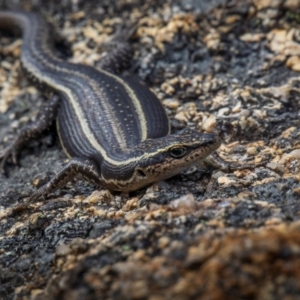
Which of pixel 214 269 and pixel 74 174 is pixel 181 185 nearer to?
pixel 74 174

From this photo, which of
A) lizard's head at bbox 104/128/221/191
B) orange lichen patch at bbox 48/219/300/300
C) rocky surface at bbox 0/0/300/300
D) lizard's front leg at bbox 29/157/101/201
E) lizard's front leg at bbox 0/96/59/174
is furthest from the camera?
lizard's front leg at bbox 0/96/59/174

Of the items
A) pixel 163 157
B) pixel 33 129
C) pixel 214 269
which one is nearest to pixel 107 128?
pixel 163 157

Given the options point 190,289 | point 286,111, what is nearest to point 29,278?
point 190,289

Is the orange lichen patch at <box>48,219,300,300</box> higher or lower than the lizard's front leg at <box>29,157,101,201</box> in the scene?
higher

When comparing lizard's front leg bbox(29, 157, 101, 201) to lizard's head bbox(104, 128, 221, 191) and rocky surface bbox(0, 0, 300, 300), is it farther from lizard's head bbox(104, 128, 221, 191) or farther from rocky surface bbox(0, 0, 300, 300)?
lizard's head bbox(104, 128, 221, 191)

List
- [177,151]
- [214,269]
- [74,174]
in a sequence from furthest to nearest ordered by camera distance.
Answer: [74,174] → [177,151] → [214,269]

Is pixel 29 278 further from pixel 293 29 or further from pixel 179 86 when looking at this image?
pixel 293 29

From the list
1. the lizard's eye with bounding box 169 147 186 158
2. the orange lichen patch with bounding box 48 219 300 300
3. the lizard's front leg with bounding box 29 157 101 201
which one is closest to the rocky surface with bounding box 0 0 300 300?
the orange lichen patch with bounding box 48 219 300 300

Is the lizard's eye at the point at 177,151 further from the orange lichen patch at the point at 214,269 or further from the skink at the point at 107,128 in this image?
the orange lichen patch at the point at 214,269
